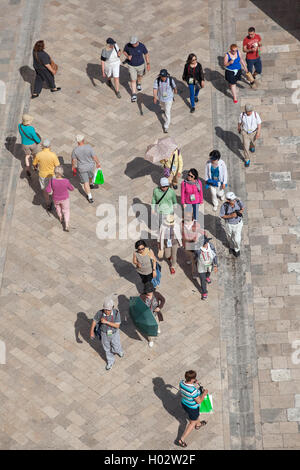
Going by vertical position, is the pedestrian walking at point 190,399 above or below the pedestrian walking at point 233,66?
below

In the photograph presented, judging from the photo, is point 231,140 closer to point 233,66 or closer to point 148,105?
point 233,66

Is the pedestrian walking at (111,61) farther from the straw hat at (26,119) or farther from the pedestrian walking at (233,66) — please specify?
the straw hat at (26,119)

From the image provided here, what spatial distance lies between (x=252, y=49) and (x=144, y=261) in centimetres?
795

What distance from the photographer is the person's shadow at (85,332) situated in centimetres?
2119

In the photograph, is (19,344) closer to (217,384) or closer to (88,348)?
(88,348)

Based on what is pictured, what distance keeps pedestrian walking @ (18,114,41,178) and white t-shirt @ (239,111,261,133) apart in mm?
5143

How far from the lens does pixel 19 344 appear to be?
21.3 meters

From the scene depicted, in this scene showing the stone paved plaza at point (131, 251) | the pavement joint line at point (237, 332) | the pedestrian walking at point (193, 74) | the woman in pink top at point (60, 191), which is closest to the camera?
the pavement joint line at point (237, 332)

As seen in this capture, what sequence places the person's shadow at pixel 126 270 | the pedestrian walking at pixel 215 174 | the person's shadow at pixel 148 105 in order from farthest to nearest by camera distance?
the person's shadow at pixel 148 105, the pedestrian walking at pixel 215 174, the person's shadow at pixel 126 270

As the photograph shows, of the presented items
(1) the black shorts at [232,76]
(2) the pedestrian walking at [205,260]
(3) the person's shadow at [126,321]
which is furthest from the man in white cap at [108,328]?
(1) the black shorts at [232,76]

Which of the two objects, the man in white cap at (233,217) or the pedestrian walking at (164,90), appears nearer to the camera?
the man in white cap at (233,217)

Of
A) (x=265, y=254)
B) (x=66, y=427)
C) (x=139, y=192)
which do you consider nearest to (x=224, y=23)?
(x=139, y=192)

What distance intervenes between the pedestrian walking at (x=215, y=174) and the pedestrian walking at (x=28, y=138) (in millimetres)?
4451
